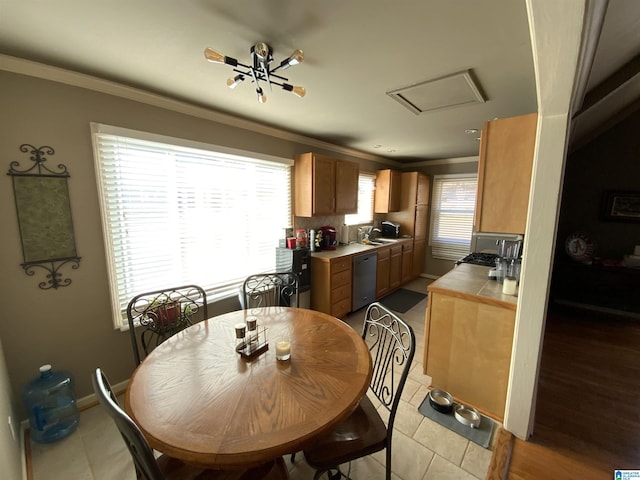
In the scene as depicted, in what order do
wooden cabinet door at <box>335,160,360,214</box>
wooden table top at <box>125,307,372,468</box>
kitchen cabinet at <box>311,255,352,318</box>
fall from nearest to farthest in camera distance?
wooden table top at <box>125,307,372,468</box>, kitchen cabinet at <box>311,255,352,318</box>, wooden cabinet door at <box>335,160,360,214</box>

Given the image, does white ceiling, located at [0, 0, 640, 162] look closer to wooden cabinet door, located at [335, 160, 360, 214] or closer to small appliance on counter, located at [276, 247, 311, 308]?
wooden cabinet door, located at [335, 160, 360, 214]

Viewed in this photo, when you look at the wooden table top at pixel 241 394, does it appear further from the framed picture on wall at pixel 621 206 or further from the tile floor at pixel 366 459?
the framed picture on wall at pixel 621 206

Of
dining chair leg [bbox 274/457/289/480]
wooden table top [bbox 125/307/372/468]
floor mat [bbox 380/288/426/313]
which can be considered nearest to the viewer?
wooden table top [bbox 125/307/372/468]

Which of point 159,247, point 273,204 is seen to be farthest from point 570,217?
point 159,247

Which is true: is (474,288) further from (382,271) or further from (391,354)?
(382,271)

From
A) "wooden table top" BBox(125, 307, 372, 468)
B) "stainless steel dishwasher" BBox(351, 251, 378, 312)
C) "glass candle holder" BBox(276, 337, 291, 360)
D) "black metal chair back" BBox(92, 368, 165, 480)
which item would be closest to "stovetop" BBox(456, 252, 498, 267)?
"stainless steel dishwasher" BBox(351, 251, 378, 312)

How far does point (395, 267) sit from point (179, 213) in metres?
3.42

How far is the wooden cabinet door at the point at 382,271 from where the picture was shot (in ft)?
12.9

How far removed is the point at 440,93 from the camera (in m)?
1.99

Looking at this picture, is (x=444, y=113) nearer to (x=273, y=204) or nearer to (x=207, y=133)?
(x=273, y=204)

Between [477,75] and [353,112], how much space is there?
105cm

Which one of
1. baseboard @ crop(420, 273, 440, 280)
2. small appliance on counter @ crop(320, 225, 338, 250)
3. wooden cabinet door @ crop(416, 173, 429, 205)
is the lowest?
baseboard @ crop(420, 273, 440, 280)

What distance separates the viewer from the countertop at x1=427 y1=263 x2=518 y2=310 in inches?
69.3

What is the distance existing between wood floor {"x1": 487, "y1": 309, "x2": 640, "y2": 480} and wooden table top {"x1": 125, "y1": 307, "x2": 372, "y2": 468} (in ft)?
3.90
